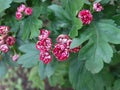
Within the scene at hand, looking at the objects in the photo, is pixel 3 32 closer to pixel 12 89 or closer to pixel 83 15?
pixel 83 15

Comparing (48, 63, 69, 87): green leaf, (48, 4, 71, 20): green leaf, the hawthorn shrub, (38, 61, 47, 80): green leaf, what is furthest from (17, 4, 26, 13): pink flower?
(48, 63, 69, 87): green leaf

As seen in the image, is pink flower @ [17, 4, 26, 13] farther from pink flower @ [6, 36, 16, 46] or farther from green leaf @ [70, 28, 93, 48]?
green leaf @ [70, 28, 93, 48]

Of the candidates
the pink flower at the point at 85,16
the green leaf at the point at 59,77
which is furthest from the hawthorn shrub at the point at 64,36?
the green leaf at the point at 59,77

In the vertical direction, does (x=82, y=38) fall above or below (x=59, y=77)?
above

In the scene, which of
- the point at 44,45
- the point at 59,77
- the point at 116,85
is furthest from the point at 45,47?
the point at 59,77

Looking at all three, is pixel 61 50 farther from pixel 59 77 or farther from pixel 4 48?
pixel 59 77

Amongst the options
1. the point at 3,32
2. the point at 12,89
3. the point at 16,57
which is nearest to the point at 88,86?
the point at 16,57
